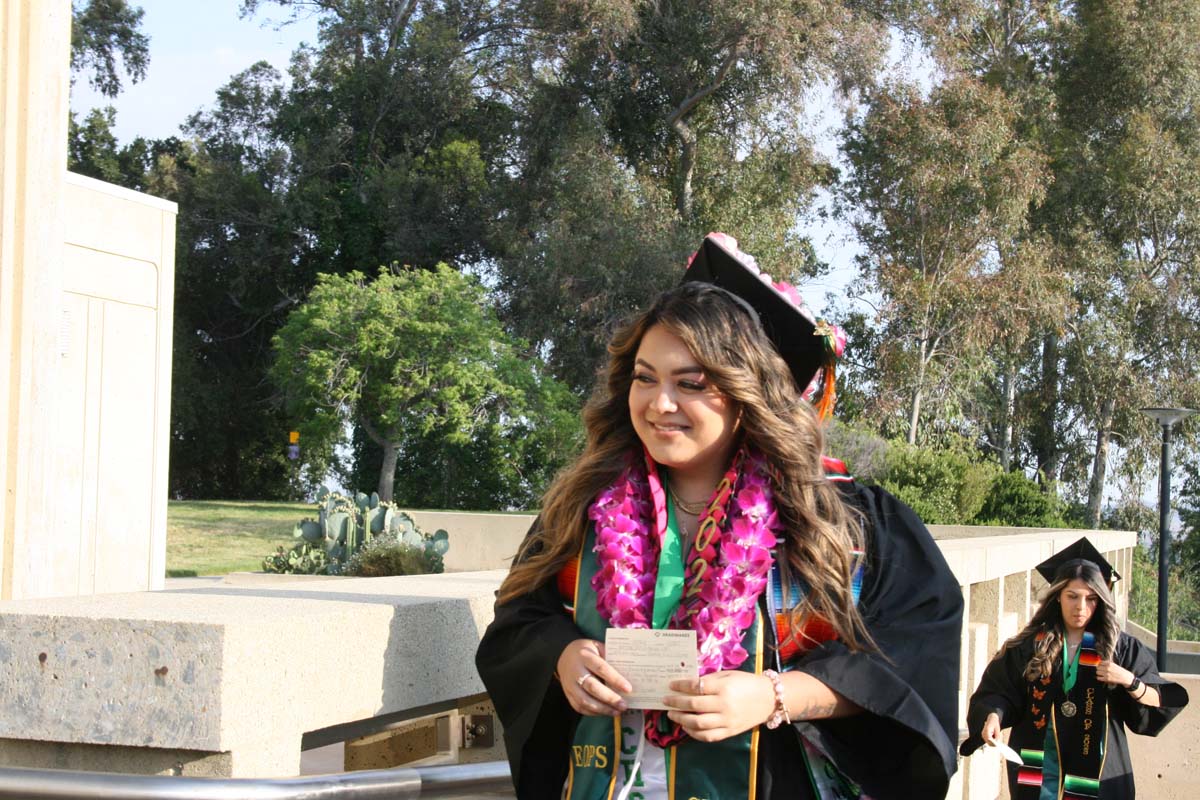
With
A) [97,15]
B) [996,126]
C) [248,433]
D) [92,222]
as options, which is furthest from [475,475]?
[97,15]

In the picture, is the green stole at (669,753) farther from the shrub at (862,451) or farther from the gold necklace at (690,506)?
the shrub at (862,451)

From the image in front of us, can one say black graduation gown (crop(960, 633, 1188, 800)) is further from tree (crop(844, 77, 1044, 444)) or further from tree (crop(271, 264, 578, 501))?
tree (crop(844, 77, 1044, 444))

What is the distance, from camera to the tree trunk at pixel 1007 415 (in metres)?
32.1

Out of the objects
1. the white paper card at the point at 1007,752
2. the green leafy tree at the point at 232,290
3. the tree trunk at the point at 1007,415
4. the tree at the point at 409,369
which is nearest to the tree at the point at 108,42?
the green leafy tree at the point at 232,290

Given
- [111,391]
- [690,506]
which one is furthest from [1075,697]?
[111,391]

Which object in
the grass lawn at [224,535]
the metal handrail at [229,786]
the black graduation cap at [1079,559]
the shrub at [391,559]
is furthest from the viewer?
the grass lawn at [224,535]

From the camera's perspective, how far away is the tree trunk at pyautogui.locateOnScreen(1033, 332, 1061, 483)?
107ft

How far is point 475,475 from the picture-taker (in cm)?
2725

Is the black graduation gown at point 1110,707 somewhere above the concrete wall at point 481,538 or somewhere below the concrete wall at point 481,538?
above

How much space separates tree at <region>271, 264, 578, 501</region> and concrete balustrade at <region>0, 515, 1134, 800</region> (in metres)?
20.6

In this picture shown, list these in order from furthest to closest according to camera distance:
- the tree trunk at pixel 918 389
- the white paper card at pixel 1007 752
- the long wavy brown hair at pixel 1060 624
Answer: the tree trunk at pixel 918 389 → the long wavy brown hair at pixel 1060 624 → the white paper card at pixel 1007 752

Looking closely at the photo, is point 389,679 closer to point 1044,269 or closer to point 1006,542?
point 1006,542

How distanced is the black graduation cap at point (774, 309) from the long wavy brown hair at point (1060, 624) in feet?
12.7

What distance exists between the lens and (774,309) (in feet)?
7.89
